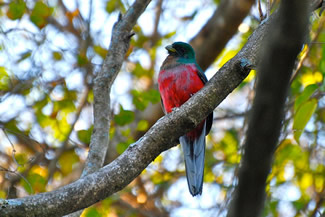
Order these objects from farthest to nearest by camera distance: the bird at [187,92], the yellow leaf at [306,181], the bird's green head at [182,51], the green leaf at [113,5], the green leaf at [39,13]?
the yellow leaf at [306,181]
the green leaf at [113,5]
the bird's green head at [182,51]
the green leaf at [39,13]
the bird at [187,92]

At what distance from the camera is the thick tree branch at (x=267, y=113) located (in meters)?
1.17

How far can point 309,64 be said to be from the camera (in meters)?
7.04

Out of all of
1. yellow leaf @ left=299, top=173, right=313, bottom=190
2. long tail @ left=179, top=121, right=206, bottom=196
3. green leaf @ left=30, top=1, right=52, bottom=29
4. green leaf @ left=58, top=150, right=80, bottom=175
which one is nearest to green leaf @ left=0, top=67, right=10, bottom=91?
green leaf @ left=30, top=1, right=52, bottom=29

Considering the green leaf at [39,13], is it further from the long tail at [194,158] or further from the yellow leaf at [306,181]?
the yellow leaf at [306,181]

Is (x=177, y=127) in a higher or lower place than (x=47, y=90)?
lower

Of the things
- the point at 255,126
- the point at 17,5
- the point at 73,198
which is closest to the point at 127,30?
the point at 17,5

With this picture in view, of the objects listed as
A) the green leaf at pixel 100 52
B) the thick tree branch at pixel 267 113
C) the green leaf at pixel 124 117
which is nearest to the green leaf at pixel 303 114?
the green leaf at pixel 124 117

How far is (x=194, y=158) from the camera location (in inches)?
173

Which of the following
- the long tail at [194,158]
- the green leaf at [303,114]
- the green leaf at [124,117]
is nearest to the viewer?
the green leaf at [303,114]

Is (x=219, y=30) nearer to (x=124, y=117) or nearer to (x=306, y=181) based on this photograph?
(x=124, y=117)

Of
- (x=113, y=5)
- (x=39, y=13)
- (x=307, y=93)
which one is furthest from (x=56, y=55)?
(x=307, y=93)

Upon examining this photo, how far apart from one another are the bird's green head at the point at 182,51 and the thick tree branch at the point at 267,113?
4326 mm

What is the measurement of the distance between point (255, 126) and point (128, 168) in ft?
5.04

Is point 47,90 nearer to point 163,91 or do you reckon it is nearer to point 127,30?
point 163,91
